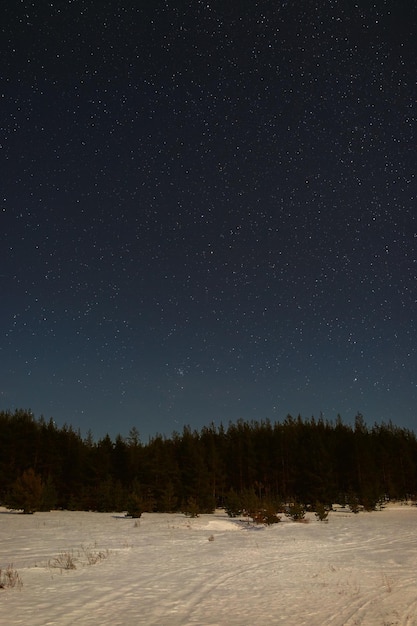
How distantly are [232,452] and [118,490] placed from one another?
23.9 metres

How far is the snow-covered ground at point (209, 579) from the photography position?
25.4ft

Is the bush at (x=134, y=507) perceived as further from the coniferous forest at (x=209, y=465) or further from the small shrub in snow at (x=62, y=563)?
the small shrub in snow at (x=62, y=563)

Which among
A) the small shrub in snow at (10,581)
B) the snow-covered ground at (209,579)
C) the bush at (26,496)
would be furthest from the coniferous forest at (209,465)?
the small shrub in snow at (10,581)

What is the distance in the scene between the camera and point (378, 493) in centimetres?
4253

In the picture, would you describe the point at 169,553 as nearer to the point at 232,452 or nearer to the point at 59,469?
the point at 59,469

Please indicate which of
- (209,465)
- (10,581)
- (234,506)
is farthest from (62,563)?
(209,465)

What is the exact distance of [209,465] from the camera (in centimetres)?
5441

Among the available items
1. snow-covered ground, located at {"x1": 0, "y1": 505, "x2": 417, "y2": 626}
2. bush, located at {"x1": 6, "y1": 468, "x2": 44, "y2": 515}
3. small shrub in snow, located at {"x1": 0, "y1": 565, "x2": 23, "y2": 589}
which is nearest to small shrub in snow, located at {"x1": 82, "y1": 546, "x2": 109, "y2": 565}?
snow-covered ground, located at {"x1": 0, "y1": 505, "x2": 417, "y2": 626}

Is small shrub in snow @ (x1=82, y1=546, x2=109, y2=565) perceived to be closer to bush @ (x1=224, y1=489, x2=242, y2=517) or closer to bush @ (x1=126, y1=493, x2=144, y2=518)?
bush @ (x1=126, y1=493, x2=144, y2=518)

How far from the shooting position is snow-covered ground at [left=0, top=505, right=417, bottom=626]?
25.4 ft

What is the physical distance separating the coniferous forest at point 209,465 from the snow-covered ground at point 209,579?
58.5 feet

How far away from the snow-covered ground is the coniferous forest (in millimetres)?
17830

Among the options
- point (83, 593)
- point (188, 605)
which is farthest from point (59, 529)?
point (188, 605)

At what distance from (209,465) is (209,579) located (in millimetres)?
44639
